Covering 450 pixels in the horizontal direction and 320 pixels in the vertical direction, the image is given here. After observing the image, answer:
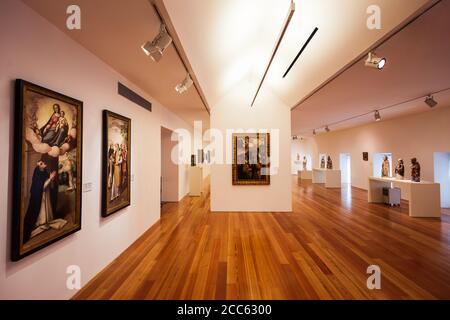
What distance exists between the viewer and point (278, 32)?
3490mm

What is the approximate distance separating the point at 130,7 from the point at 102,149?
1936 millimetres

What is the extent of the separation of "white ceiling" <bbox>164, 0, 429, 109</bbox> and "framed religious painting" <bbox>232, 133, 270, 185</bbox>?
6.34 ft

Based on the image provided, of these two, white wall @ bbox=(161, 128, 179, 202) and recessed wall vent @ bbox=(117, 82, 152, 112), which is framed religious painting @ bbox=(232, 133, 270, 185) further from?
recessed wall vent @ bbox=(117, 82, 152, 112)

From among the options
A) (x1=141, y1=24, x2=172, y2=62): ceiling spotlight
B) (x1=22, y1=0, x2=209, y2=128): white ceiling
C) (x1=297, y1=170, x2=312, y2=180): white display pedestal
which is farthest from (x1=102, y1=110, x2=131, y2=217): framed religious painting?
(x1=297, y1=170, x2=312, y2=180): white display pedestal

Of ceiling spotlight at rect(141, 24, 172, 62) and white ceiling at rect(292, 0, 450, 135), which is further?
white ceiling at rect(292, 0, 450, 135)

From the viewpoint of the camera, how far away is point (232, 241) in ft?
12.7

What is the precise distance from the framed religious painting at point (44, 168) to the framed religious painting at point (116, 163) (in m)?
0.52

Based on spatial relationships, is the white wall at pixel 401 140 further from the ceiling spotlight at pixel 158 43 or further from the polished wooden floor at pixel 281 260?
the ceiling spotlight at pixel 158 43

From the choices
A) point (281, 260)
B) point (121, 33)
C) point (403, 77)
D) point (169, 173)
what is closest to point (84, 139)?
point (121, 33)

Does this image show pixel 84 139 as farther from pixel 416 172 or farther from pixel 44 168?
pixel 416 172

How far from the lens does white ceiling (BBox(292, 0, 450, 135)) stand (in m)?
2.63

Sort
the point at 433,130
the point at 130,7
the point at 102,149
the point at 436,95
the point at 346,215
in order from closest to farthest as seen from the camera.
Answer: the point at 130,7, the point at 102,149, the point at 436,95, the point at 346,215, the point at 433,130
